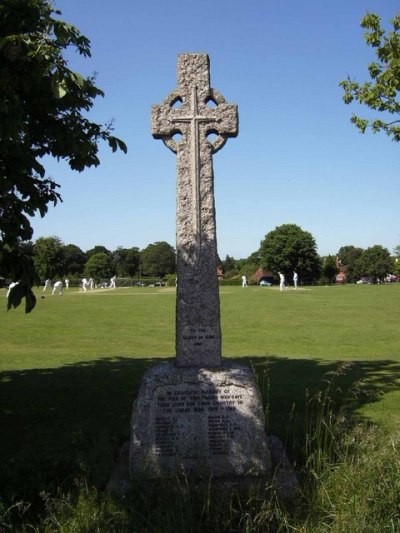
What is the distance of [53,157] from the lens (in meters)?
6.97

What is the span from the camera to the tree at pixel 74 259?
133587 millimetres

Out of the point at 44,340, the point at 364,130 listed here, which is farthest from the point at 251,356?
the point at 44,340

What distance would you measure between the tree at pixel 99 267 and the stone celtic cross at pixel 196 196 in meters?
119

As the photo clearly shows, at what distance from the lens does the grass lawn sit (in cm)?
591

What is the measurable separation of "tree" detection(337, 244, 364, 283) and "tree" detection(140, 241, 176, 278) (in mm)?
47749

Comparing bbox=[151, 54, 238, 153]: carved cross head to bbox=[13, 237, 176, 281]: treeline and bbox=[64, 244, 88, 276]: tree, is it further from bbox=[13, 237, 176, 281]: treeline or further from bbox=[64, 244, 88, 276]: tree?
bbox=[64, 244, 88, 276]: tree

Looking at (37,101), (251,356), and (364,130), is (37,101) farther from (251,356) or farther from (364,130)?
(251,356)

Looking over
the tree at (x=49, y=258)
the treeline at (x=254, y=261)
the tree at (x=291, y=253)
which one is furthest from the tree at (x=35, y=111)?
the tree at (x=49, y=258)

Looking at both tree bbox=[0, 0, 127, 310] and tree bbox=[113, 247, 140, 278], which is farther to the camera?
tree bbox=[113, 247, 140, 278]

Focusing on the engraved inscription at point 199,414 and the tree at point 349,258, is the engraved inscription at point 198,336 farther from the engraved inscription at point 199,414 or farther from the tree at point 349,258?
the tree at point 349,258

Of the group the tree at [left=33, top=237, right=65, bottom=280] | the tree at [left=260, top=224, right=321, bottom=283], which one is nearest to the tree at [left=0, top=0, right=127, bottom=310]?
the tree at [left=260, top=224, right=321, bottom=283]

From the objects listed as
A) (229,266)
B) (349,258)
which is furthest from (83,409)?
(349,258)

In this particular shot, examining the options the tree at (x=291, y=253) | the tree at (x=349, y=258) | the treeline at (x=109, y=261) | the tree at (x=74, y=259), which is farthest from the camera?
the tree at (x=349, y=258)

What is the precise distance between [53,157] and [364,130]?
307 inches
